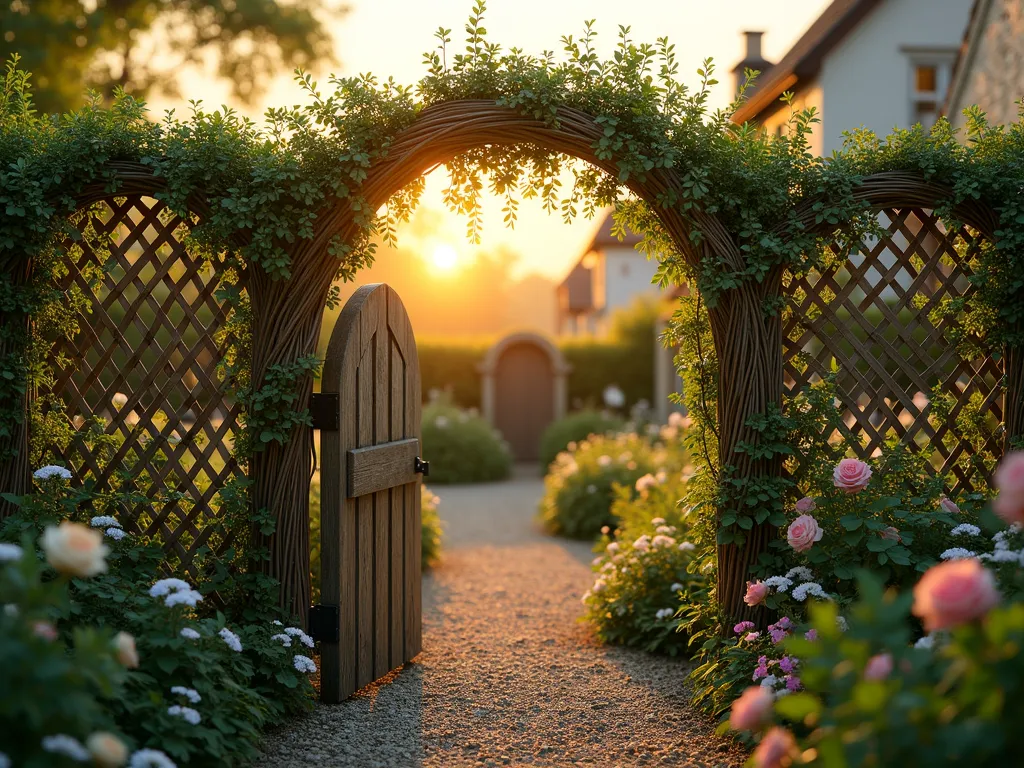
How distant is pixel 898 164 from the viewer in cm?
409

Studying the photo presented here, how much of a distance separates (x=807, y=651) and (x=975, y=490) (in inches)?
108

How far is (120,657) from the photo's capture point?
2.28 metres

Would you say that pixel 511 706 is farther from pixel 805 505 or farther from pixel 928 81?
pixel 928 81

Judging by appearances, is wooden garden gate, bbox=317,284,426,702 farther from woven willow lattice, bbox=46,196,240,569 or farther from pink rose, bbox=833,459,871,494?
pink rose, bbox=833,459,871,494

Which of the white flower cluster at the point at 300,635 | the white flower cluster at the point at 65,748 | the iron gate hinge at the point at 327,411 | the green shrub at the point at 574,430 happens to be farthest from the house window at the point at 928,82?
the white flower cluster at the point at 65,748

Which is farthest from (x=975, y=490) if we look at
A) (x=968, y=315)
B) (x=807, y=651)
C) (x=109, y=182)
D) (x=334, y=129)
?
(x=109, y=182)

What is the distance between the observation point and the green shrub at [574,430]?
13867 millimetres

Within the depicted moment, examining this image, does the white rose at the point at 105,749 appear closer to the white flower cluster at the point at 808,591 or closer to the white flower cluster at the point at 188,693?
the white flower cluster at the point at 188,693

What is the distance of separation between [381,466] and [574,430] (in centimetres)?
974

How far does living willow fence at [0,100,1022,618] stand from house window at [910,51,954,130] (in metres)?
8.53

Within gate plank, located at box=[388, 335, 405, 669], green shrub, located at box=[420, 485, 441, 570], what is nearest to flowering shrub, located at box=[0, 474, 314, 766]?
gate plank, located at box=[388, 335, 405, 669]

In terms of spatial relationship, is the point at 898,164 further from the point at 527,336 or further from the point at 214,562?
the point at 527,336

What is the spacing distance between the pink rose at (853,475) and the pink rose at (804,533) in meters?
0.22

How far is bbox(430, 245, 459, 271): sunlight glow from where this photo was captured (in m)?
43.3
